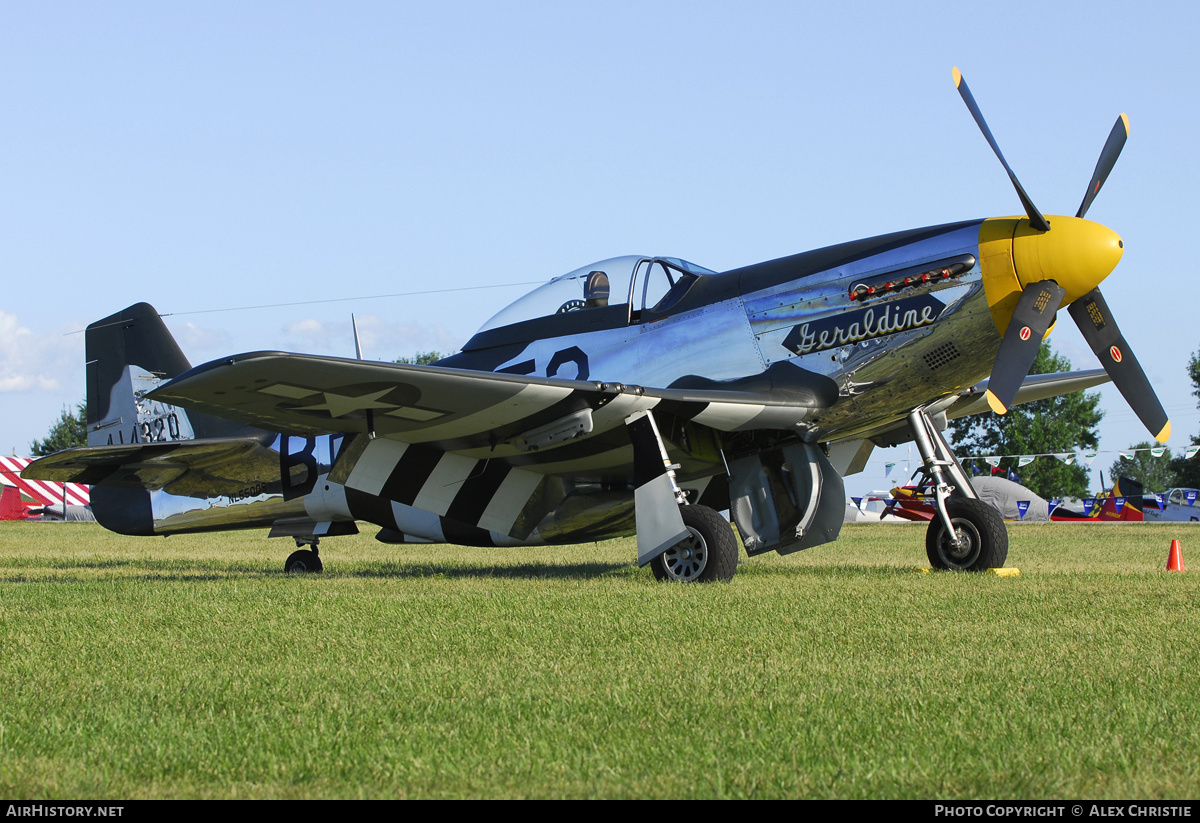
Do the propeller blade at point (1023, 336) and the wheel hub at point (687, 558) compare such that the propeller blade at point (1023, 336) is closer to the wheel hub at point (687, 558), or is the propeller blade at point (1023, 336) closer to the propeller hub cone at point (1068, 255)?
the propeller hub cone at point (1068, 255)

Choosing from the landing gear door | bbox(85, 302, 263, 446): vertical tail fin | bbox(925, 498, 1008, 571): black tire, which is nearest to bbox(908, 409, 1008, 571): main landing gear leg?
bbox(925, 498, 1008, 571): black tire

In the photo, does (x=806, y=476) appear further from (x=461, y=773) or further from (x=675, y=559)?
(x=461, y=773)

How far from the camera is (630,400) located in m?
8.22

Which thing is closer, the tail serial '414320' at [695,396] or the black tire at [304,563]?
the tail serial '414320' at [695,396]

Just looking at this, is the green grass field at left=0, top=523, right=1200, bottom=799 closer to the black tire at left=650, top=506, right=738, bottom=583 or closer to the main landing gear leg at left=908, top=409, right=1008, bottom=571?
the black tire at left=650, top=506, right=738, bottom=583

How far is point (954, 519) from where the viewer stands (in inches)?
351

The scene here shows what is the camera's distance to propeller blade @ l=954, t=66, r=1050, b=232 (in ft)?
25.4

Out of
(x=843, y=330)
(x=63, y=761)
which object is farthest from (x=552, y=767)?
(x=843, y=330)

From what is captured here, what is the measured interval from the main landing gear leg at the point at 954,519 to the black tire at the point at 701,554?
79.7 inches

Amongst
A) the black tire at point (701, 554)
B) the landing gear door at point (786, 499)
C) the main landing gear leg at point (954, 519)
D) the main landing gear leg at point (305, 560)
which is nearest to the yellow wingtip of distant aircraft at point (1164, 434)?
the main landing gear leg at point (954, 519)

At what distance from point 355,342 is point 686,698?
953cm

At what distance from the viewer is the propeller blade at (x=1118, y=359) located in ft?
27.8

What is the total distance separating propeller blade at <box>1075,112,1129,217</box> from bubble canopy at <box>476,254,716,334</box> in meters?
3.11

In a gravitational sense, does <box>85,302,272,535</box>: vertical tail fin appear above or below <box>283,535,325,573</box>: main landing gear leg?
above
